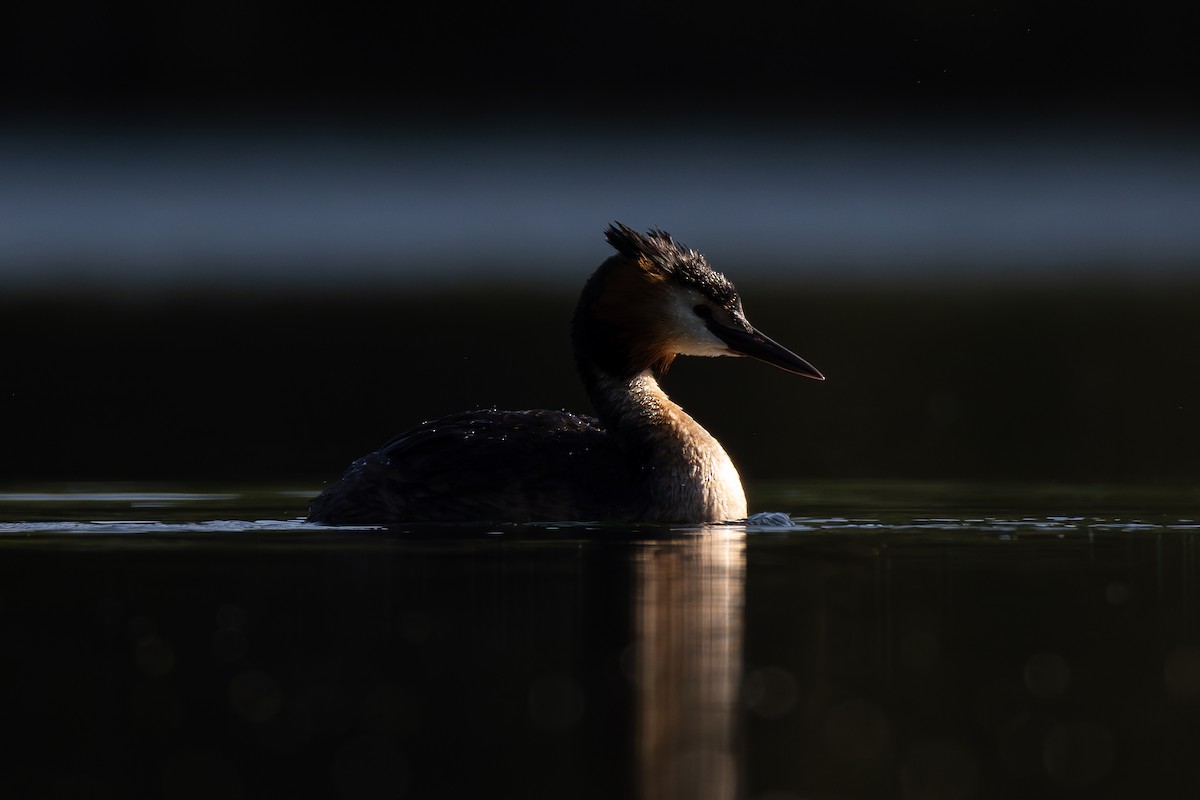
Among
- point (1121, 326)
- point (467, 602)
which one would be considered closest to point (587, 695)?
point (467, 602)

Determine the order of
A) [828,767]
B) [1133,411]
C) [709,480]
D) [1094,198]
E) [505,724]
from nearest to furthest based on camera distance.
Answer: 1. [828,767]
2. [505,724]
3. [709,480]
4. [1133,411]
5. [1094,198]

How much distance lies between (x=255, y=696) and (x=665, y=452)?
506 cm

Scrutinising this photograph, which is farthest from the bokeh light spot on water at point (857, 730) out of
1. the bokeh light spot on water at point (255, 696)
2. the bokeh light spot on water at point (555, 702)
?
the bokeh light spot on water at point (255, 696)

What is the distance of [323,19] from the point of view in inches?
2393

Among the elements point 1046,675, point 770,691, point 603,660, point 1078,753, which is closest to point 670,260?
point 603,660

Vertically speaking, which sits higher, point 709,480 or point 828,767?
point 709,480

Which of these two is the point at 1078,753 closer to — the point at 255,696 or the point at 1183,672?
the point at 1183,672

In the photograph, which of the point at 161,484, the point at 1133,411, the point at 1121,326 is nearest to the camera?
the point at 161,484

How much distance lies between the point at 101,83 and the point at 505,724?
173 feet

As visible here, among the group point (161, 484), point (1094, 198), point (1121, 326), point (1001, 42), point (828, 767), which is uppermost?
point (1001, 42)

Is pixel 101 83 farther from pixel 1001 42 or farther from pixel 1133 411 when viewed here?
pixel 1133 411

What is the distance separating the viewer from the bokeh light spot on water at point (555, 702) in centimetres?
695

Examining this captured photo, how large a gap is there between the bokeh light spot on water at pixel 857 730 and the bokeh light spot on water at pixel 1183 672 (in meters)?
0.97

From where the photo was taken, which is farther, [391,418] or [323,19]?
[323,19]
